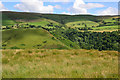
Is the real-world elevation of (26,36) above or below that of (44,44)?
above

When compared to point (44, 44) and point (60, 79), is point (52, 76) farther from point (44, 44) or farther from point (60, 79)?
point (44, 44)

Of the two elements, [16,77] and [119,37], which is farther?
[119,37]

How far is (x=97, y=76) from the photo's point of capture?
208 inches

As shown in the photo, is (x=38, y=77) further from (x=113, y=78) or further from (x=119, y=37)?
(x=119, y=37)

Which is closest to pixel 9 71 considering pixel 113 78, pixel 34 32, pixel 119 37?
pixel 113 78

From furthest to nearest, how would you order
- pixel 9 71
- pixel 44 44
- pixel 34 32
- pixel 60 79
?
pixel 34 32 → pixel 44 44 → pixel 9 71 → pixel 60 79

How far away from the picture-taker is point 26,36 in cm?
13500

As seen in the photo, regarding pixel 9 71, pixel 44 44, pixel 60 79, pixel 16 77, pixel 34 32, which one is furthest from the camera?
pixel 34 32

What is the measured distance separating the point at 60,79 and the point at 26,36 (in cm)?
13689

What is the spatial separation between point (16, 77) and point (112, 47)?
170 metres

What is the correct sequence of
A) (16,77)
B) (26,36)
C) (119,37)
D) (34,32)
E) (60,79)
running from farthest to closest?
(119,37)
(34,32)
(26,36)
(16,77)
(60,79)

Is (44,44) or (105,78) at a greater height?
(105,78)

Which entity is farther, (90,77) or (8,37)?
(8,37)

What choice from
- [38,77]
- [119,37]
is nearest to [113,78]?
[38,77]
